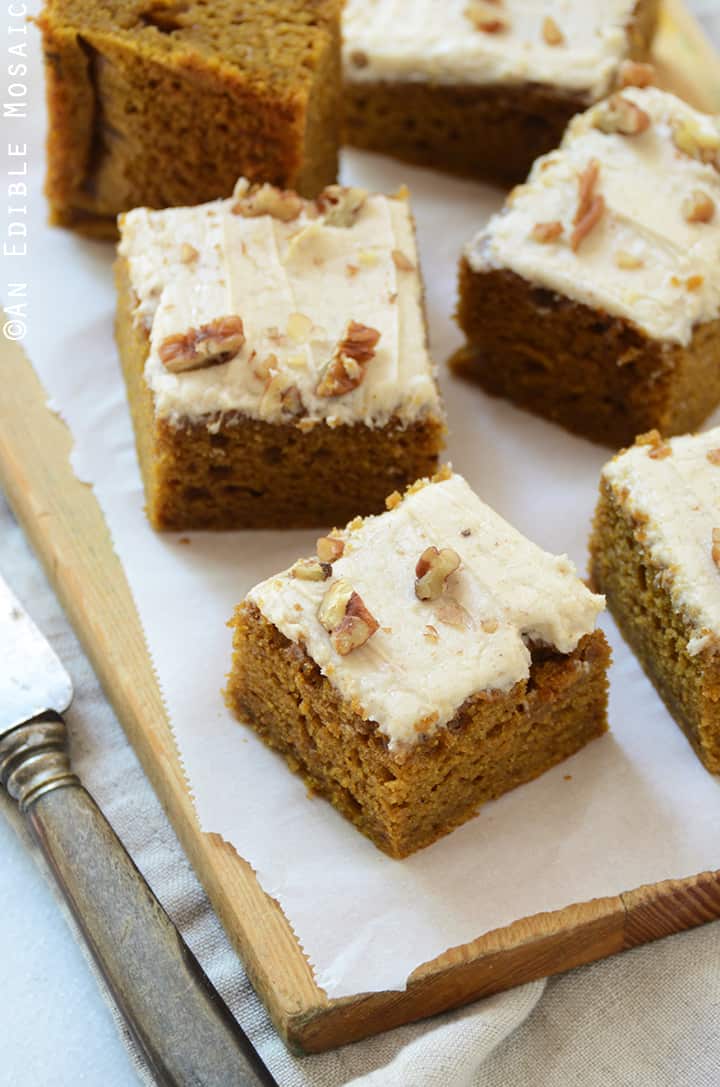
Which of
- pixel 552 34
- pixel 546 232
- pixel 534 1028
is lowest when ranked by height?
pixel 534 1028

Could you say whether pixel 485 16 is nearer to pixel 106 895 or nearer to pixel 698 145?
pixel 698 145

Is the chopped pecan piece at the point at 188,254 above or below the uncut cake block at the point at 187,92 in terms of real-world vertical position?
below

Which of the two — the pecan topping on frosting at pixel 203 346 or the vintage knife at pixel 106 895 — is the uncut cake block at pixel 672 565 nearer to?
the pecan topping on frosting at pixel 203 346

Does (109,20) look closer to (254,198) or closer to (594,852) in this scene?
(254,198)

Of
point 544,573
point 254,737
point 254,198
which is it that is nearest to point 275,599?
point 254,737

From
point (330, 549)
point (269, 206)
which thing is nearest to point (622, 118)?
point (269, 206)

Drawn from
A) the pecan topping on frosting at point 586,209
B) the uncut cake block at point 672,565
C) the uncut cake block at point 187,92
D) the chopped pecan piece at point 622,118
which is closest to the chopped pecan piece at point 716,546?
Answer: the uncut cake block at point 672,565

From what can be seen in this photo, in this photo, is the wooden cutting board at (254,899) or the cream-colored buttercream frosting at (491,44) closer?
the wooden cutting board at (254,899)
